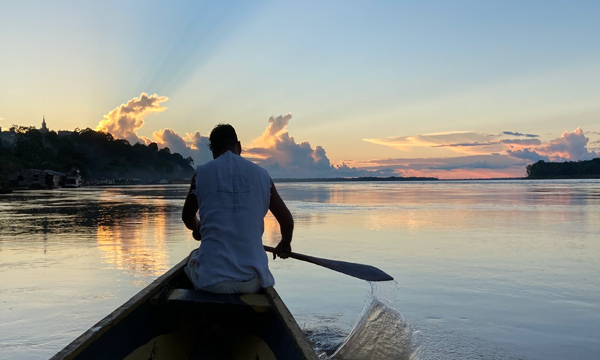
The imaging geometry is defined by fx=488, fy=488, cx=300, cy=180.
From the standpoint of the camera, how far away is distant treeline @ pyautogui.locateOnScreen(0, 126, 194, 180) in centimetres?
11319

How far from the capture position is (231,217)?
3449mm

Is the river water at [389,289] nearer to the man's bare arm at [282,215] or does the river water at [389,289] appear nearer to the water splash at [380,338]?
the water splash at [380,338]

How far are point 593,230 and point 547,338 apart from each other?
1053 cm

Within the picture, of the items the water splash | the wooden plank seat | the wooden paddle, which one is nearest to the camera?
the wooden plank seat

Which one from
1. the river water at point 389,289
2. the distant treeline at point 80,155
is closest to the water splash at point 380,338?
the river water at point 389,289

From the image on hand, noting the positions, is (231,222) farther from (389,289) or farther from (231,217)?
(389,289)

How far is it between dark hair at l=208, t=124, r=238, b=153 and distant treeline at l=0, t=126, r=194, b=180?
309 ft

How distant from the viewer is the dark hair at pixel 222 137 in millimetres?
3713

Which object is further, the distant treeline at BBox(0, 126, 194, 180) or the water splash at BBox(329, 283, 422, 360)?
the distant treeline at BBox(0, 126, 194, 180)

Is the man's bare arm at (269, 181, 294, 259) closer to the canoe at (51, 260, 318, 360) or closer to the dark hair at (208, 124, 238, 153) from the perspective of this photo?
the dark hair at (208, 124, 238, 153)

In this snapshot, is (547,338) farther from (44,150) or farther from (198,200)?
(44,150)

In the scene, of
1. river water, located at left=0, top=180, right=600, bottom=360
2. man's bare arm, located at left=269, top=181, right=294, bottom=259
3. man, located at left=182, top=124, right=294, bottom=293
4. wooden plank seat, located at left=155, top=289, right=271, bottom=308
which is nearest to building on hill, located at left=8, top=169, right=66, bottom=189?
river water, located at left=0, top=180, right=600, bottom=360

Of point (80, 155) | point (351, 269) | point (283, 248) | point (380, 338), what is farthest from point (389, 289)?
point (80, 155)

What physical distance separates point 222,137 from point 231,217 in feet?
2.15
